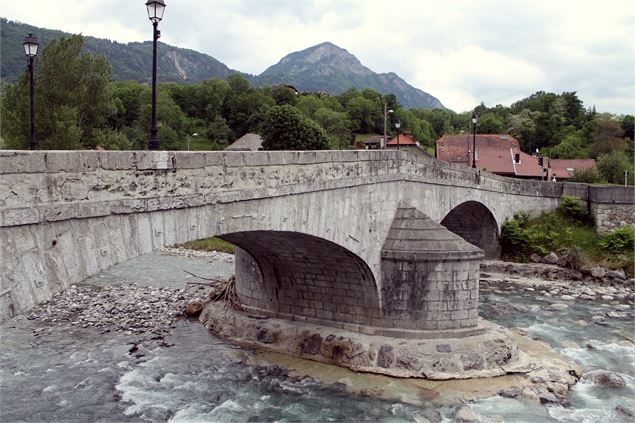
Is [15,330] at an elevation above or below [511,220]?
below

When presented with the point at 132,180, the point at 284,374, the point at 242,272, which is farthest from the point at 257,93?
the point at 132,180

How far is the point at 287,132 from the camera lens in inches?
1473

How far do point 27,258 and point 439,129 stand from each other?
8721 cm

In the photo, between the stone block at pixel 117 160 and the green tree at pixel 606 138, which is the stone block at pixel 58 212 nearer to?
the stone block at pixel 117 160

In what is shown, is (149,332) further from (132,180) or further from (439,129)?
(439,129)

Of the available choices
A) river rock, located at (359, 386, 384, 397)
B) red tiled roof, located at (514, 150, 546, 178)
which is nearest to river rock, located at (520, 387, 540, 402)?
river rock, located at (359, 386, 384, 397)

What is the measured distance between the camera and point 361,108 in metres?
73.8

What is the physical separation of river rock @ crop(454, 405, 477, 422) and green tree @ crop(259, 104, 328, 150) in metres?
25.8

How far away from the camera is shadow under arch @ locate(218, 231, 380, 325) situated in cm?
1452

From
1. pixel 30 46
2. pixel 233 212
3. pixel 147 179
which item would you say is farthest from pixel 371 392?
pixel 30 46

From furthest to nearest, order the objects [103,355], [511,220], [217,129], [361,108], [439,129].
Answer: [439,129] < [361,108] < [217,129] < [511,220] < [103,355]

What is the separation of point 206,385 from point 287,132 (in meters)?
24.9

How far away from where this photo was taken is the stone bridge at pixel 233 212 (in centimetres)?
658

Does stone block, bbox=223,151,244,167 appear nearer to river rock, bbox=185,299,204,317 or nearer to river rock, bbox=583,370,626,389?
river rock, bbox=583,370,626,389
